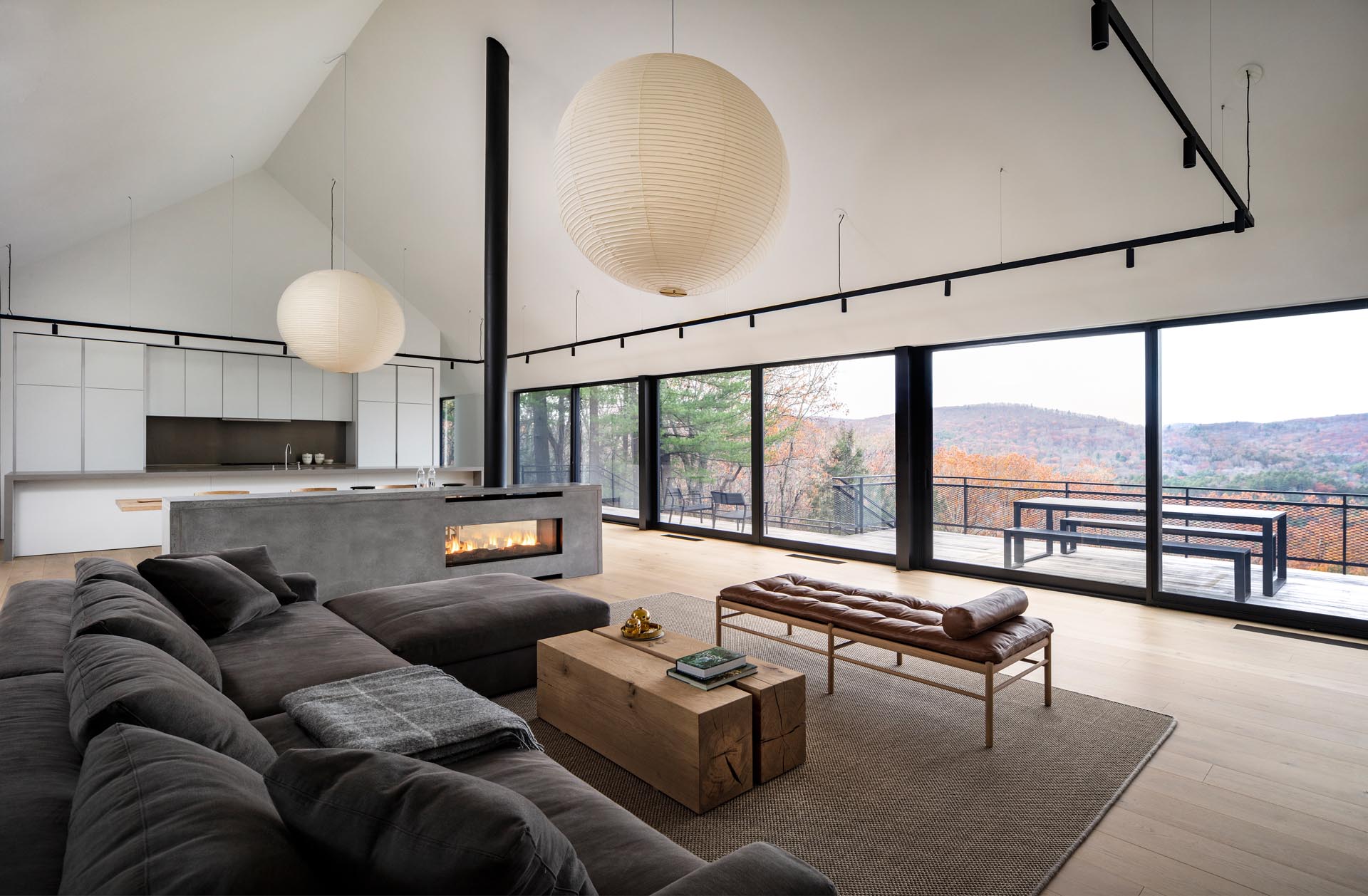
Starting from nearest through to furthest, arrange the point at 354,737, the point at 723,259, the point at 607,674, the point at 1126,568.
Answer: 1. the point at 354,737
2. the point at 723,259
3. the point at 607,674
4. the point at 1126,568

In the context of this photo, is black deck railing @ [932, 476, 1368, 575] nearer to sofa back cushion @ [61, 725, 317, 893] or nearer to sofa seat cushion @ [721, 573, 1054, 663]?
sofa seat cushion @ [721, 573, 1054, 663]

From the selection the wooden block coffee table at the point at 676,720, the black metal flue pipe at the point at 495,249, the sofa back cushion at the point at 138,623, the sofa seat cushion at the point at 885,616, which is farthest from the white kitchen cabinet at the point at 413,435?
the wooden block coffee table at the point at 676,720

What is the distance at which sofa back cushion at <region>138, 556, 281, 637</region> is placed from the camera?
2691 millimetres

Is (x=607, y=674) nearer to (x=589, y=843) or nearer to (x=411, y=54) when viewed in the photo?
(x=589, y=843)

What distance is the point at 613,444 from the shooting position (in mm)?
9633

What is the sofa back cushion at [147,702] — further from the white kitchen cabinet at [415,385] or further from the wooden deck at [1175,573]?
the white kitchen cabinet at [415,385]

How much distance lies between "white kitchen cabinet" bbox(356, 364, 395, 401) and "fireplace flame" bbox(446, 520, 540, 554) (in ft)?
16.3

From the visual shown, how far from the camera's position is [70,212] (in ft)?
21.0

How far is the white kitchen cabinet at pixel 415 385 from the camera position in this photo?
983 centimetres

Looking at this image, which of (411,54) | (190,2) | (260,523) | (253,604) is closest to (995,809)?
(253,604)

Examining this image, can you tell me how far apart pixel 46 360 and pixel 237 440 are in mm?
2237

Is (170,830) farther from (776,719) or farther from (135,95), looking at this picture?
(135,95)

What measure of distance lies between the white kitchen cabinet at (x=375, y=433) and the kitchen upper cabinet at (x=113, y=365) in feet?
7.99

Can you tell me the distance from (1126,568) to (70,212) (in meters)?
9.87
